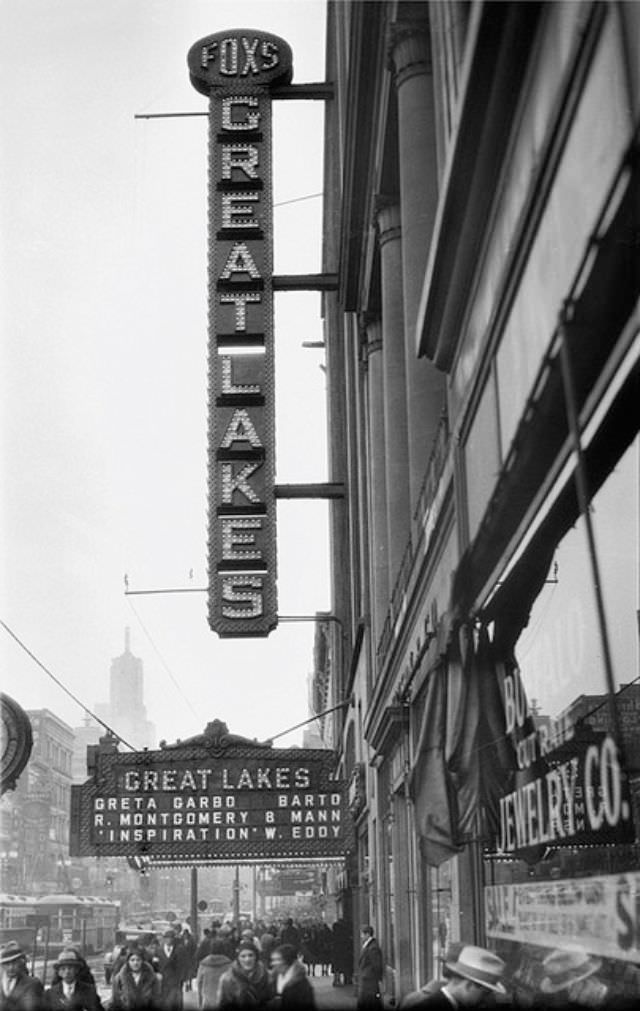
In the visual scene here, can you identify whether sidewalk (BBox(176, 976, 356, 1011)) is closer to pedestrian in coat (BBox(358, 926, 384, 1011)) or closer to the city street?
the city street

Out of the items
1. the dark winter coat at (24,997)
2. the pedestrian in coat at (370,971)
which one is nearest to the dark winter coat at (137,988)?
the dark winter coat at (24,997)

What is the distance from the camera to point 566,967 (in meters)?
7.31

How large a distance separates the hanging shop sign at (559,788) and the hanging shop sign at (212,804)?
16.0 meters

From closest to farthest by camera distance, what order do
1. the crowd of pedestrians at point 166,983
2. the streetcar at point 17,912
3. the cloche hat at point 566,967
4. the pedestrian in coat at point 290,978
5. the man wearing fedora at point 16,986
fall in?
the cloche hat at point 566,967 → the pedestrian in coat at point 290,978 → the crowd of pedestrians at point 166,983 → the man wearing fedora at point 16,986 → the streetcar at point 17,912

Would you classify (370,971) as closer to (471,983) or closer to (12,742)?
(12,742)

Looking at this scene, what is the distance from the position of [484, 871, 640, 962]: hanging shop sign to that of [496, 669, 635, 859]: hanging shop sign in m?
0.25

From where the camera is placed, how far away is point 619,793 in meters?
5.97

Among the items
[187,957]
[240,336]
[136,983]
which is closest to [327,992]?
[187,957]

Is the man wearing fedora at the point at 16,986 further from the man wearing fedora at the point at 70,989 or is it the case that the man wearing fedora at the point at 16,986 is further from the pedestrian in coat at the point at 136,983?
the pedestrian in coat at the point at 136,983

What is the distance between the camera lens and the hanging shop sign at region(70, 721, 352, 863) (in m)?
25.0

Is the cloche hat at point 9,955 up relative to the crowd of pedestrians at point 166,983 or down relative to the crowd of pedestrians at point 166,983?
up

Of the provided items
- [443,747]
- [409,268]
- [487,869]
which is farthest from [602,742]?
[409,268]

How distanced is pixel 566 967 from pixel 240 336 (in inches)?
748

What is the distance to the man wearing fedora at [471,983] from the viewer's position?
5891mm
